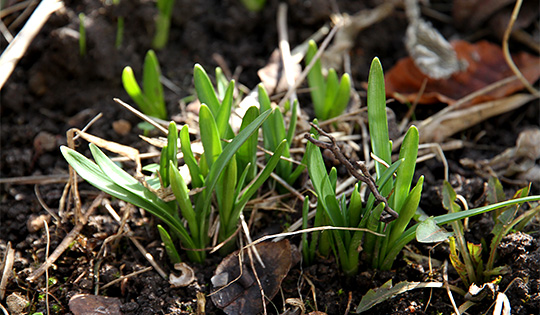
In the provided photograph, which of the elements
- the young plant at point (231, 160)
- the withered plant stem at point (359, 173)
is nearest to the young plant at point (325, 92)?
the young plant at point (231, 160)

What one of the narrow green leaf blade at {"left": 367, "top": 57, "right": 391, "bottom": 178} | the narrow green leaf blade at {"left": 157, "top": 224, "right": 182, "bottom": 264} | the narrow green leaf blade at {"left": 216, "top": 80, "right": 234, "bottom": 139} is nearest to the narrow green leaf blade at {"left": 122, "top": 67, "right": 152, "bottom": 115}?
the narrow green leaf blade at {"left": 216, "top": 80, "right": 234, "bottom": 139}

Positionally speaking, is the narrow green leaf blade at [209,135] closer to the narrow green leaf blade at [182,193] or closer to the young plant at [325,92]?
the narrow green leaf blade at [182,193]

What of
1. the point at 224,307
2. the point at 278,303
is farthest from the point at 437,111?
the point at 224,307

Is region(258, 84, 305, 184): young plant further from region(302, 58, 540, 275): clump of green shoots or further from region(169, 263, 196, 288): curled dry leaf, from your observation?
region(169, 263, 196, 288): curled dry leaf

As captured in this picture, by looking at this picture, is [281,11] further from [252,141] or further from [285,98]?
[252,141]

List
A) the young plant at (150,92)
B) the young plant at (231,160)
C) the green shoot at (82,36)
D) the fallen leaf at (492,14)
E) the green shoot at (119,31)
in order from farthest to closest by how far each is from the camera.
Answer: the fallen leaf at (492,14)
the green shoot at (119,31)
the green shoot at (82,36)
the young plant at (150,92)
the young plant at (231,160)
